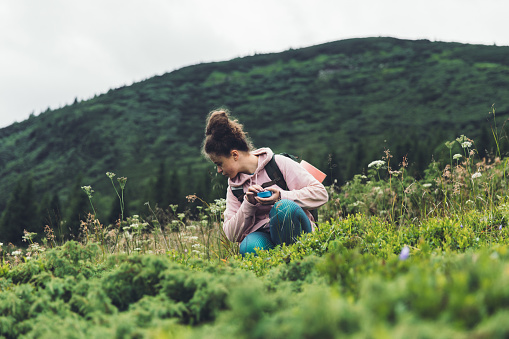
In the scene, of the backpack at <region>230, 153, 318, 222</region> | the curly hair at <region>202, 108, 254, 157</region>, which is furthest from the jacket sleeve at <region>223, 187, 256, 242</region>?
the curly hair at <region>202, 108, 254, 157</region>

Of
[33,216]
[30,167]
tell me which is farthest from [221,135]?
[30,167]

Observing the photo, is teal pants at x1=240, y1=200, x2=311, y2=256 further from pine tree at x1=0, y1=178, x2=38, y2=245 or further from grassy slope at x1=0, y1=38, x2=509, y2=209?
grassy slope at x1=0, y1=38, x2=509, y2=209

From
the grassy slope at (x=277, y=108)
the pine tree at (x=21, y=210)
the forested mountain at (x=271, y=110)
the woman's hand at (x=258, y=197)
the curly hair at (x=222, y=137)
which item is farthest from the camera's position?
the grassy slope at (x=277, y=108)

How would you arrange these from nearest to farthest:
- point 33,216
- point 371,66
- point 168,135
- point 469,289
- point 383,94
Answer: point 469,289 < point 33,216 < point 383,94 < point 168,135 < point 371,66

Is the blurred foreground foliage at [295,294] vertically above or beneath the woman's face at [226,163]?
beneath

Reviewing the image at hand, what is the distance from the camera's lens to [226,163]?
415 centimetres

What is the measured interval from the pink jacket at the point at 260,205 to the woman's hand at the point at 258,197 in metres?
0.05

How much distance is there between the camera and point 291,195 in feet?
12.8

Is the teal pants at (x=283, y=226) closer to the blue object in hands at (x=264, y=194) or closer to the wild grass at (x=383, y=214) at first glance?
the blue object in hands at (x=264, y=194)

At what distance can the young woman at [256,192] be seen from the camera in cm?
379

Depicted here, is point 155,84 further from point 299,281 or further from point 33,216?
point 299,281

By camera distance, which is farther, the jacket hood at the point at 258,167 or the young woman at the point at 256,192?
the jacket hood at the point at 258,167

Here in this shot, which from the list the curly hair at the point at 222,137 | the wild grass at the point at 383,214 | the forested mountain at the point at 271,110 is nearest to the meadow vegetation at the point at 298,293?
the wild grass at the point at 383,214

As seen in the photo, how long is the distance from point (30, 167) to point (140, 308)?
10648cm
